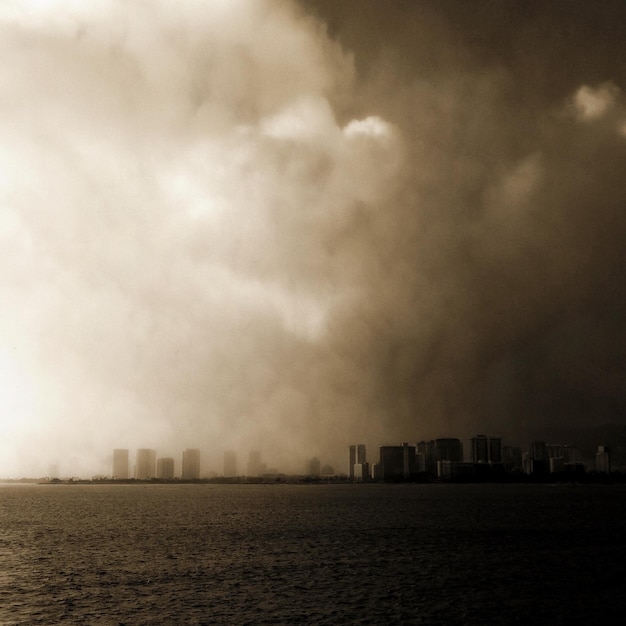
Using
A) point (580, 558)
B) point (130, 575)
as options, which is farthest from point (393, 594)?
point (580, 558)

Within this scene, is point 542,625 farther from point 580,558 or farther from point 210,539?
point 210,539

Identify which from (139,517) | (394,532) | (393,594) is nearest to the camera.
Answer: (393,594)

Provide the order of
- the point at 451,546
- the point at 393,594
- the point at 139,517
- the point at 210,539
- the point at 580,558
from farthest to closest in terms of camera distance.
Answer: the point at 139,517 → the point at 210,539 → the point at 451,546 → the point at 580,558 → the point at 393,594

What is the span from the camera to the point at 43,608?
2549 inches

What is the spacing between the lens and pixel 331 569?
87.8 m

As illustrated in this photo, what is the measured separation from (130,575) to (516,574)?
48619 millimetres

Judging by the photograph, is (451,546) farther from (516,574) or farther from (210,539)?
(210,539)

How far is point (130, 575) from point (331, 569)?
84.1 feet

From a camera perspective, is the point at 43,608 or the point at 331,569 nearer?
the point at 43,608

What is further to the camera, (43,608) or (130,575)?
(130,575)

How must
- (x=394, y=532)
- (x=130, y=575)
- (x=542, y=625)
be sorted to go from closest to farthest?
(x=542, y=625)
(x=130, y=575)
(x=394, y=532)

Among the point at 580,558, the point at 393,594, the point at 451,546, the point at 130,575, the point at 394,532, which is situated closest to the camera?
the point at 393,594

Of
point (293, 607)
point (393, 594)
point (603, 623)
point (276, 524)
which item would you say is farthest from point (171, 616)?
point (276, 524)

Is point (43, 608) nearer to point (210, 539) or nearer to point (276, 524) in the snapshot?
point (210, 539)
